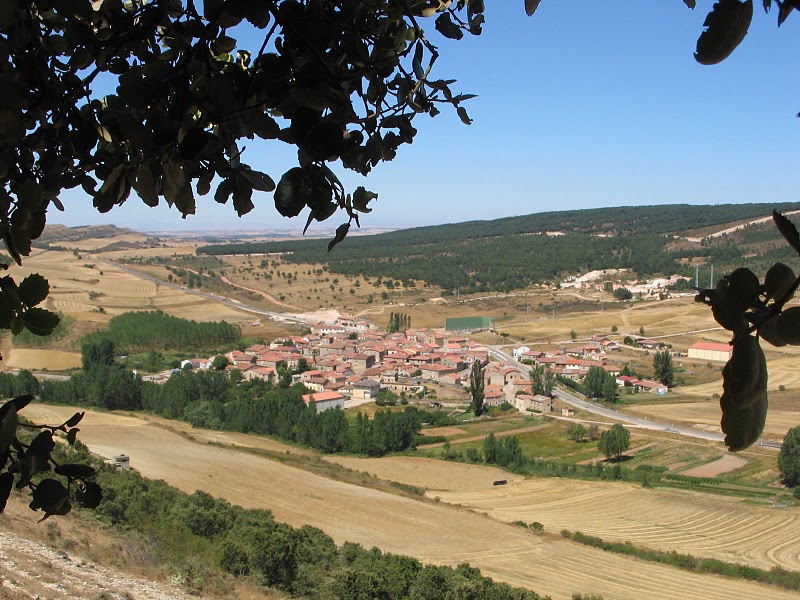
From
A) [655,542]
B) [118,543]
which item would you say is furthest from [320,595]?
[655,542]

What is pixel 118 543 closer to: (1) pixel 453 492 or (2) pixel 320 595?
(2) pixel 320 595

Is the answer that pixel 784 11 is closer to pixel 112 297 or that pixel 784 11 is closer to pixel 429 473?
pixel 429 473

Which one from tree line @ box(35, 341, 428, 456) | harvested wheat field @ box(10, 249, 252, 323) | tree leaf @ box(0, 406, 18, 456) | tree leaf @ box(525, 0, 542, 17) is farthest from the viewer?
harvested wheat field @ box(10, 249, 252, 323)

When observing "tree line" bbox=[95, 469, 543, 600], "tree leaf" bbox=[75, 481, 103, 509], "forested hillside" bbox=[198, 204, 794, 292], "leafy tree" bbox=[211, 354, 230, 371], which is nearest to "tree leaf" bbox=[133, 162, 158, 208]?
"tree leaf" bbox=[75, 481, 103, 509]

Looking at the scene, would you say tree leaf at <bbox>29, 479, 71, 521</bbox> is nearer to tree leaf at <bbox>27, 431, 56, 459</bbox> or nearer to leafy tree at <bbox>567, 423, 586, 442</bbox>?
tree leaf at <bbox>27, 431, 56, 459</bbox>

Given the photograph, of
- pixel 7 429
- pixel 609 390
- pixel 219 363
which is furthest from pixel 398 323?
pixel 7 429

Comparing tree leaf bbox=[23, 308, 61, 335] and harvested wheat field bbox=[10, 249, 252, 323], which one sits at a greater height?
tree leaf bbox=[23, 308, 61, 335]
